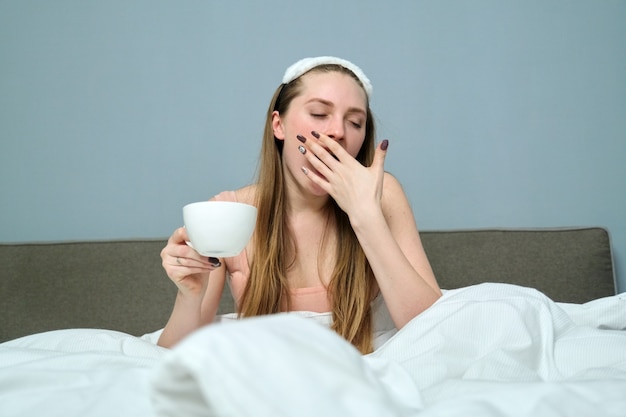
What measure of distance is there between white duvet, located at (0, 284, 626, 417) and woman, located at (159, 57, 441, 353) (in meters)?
0.21

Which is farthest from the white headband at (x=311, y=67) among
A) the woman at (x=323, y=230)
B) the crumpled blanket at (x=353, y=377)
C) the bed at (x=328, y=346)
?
the crumpled blanket at (x=353, y=377)

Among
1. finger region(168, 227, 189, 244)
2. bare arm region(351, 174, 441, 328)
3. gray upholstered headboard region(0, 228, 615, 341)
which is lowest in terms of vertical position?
gray upholstered headboard region(0, 228, 615, 341)

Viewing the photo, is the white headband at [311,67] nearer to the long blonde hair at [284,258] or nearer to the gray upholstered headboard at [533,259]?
the long blonde hair at [284,258]

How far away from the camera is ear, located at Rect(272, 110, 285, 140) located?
1407 mm

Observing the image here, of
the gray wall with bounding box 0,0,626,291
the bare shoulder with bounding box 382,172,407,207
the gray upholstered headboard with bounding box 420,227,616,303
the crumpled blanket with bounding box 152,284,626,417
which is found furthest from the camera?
the gray wall with bounding box 0,0,626,291

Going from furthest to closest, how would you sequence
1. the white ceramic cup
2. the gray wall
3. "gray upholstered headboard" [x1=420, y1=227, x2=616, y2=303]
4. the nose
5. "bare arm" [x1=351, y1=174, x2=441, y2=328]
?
the gray wall → "gray upholstered headboard" [x1=420, y1=227, x2=616, y2=303] → the nose → "bare arm" [x1=351, y1=174, x2=441, y2=328] → the white ceramic cup

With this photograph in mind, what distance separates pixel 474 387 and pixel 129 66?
172 centimetres

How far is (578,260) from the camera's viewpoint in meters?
1.59

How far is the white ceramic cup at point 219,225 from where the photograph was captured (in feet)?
2.57

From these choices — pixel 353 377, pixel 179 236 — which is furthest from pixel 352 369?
pixel 179 236

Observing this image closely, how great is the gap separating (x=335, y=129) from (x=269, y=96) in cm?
71

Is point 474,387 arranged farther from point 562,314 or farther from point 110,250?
point 110,250

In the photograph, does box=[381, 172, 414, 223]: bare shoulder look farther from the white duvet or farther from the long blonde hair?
the white duvet

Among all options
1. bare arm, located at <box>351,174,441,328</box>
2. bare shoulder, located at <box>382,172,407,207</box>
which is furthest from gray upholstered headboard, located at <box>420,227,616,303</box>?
bare arm, located at <box>351,174,441,328</box>
